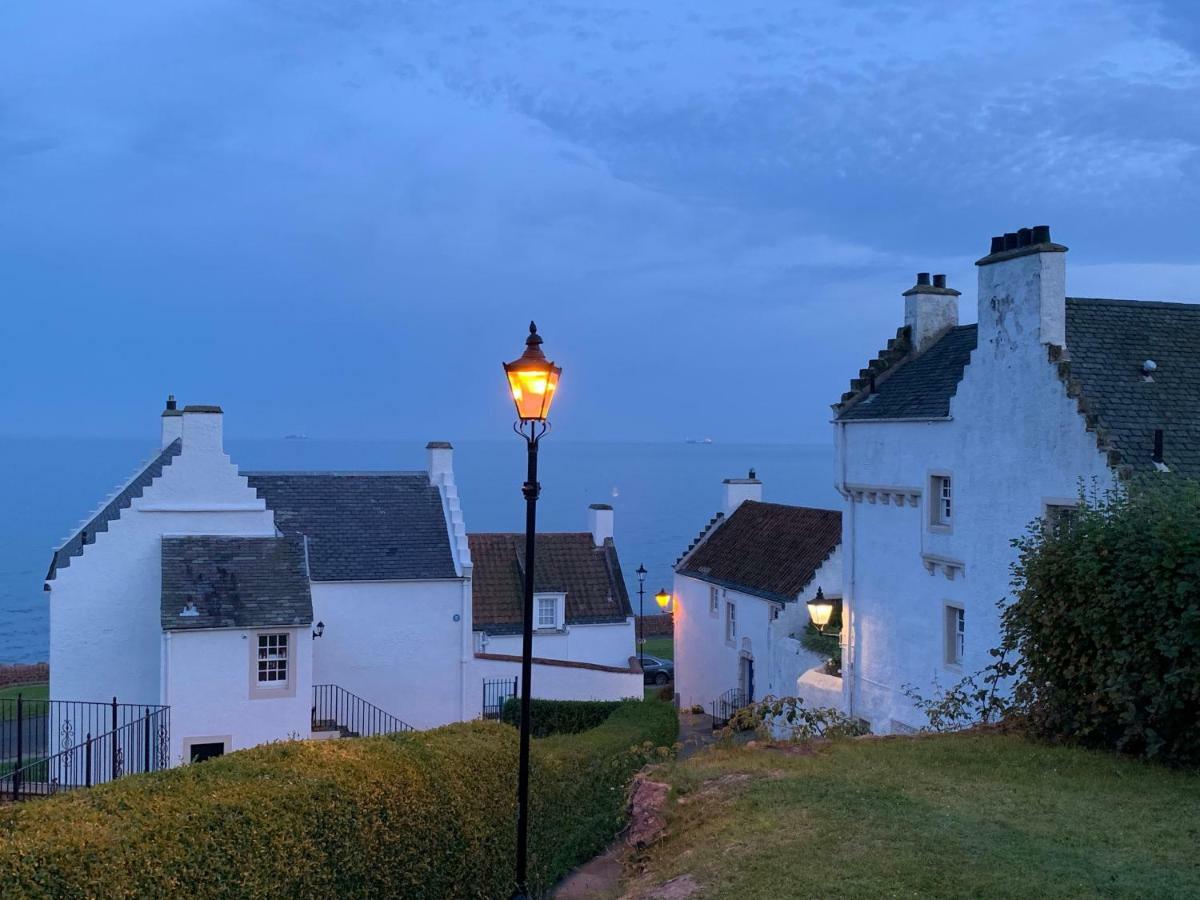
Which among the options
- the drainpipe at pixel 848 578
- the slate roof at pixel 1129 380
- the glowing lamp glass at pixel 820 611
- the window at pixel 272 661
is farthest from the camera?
the drainpipe at pixel 848 578

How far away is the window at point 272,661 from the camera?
25500 millimetres

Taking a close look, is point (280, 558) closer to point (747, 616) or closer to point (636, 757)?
point (636, 757)

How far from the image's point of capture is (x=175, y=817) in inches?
378

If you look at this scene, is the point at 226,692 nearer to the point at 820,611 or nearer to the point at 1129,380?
the point at 820,611

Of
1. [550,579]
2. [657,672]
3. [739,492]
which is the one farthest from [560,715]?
[657,672]

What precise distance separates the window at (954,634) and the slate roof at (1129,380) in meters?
4.51

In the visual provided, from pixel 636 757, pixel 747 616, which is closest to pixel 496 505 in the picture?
pixel 747 616

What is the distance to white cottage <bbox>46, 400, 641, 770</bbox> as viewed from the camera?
2514cm

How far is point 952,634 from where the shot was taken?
22.7 meters

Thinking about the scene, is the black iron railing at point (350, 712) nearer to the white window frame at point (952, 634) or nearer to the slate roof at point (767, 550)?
the slate roof at point (767, 550)

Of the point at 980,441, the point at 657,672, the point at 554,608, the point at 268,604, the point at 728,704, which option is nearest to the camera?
the point at 980,441

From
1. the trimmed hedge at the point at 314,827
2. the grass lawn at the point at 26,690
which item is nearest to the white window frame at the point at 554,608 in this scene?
the grass lawn at the point at 26,690

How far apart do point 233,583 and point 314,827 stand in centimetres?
1671

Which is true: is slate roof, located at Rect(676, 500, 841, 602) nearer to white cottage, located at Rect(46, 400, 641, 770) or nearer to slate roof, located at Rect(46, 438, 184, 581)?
white cottage, located at Rect(46, 400, 641, 770)
